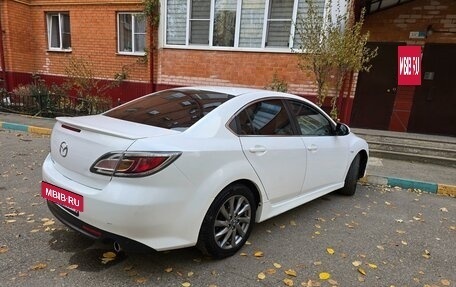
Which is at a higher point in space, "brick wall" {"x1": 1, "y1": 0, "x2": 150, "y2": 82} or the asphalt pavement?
"brick wall" {"x1": 1, "y1": 0, "x2": 150, "y2": 82}

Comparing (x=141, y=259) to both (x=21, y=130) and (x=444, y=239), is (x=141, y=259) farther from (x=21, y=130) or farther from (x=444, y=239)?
(x=21, y=130)

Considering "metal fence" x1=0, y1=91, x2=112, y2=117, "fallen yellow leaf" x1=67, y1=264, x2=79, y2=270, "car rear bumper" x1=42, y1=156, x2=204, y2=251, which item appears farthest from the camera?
"metal fence" x1=0, y1=91, x2=112, y2=117

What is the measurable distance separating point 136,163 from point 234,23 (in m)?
7.43

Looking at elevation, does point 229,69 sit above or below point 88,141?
above

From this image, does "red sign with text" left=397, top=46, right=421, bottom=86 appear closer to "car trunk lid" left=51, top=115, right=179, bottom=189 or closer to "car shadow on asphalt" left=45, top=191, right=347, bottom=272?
"car shadow on asphalt" left=45, top=191, right=347, bottom=272

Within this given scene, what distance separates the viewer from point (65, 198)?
2619mm

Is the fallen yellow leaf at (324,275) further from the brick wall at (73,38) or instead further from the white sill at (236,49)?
the brick wall at (73,38)

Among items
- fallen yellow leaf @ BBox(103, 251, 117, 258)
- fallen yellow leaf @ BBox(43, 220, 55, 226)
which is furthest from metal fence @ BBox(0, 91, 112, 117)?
fallen yellow leaf @ BBox(103, 251, 117, 258)

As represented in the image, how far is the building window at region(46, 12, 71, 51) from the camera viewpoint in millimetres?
11398

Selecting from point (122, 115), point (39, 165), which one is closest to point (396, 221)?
point (122, 115)

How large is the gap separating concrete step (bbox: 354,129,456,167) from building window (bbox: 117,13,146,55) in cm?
690

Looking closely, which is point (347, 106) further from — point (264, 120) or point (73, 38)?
point (73, 38)

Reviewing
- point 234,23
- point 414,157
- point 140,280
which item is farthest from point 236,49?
point 140,280

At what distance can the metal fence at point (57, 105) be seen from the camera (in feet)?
30.1
